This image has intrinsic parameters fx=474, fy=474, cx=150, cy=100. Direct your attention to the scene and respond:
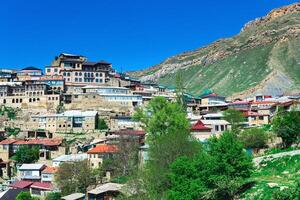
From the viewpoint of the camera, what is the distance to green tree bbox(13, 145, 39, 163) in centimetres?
5653

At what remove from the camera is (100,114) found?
224ft

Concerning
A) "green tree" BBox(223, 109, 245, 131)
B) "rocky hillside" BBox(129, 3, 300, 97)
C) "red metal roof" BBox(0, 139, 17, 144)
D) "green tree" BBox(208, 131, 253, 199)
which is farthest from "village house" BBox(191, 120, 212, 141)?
"rocky hillside" BBox(129, 3, 300, 97)

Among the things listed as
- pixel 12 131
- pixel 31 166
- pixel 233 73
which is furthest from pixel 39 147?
pixel 233 73

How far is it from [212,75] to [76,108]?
85.4 metres

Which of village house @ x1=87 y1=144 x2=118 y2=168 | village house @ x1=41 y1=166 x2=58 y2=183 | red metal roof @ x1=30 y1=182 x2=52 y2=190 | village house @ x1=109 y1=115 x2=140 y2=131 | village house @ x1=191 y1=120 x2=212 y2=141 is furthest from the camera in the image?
village house @ x1=109 y1=115 x2=140 y2=131

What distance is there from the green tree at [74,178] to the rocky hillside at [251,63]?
234 feet

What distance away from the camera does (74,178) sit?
45688 mm

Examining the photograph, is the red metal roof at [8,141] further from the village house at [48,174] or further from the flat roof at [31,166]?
the village house at [48,174]

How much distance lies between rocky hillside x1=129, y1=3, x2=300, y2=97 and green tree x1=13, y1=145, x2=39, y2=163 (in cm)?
6262

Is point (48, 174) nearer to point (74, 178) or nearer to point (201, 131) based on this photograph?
point (74, 178)

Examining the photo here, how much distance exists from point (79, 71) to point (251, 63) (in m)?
76.1

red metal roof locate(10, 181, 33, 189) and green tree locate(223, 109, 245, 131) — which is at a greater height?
green tree locate(223, 109, 245, 131)

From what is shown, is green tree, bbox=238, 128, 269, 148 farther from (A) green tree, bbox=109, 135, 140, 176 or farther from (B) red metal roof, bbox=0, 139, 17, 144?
(B) red metal roof, bbox=0, 139, 17, 144

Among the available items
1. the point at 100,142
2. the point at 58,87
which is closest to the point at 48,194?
the point at 100,142
